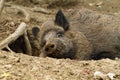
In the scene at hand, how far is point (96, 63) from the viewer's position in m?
5.55

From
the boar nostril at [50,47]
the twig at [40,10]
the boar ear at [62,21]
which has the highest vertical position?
the boar ear at [62,21]

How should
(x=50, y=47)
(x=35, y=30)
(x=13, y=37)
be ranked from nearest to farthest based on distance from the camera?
(x=50, y=47) → (x=13, y=37) → (x=35, y=30)

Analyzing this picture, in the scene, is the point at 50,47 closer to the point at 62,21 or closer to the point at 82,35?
the point at 62,21

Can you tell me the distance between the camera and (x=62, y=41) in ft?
23.5

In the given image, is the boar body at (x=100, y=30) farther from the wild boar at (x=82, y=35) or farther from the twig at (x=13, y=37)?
the twig at (x=13, y=37)

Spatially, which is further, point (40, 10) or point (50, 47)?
point (40, 10)

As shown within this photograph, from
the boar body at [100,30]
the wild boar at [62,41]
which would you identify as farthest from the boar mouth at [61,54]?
the boar body at [100,30]

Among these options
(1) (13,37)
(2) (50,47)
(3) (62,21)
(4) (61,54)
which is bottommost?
(4) (61,54)

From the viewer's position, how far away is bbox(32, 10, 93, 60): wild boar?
7.04 m

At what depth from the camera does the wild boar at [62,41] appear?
277 inches

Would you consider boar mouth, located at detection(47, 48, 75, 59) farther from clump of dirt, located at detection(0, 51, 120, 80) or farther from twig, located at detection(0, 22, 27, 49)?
clump of dirt, located at detection(0, 51, 120, 80)

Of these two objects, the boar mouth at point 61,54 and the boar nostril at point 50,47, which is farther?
the boar mouth at point 61,54

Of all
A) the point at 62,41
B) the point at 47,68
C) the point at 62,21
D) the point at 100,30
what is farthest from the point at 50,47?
the point at 47,68

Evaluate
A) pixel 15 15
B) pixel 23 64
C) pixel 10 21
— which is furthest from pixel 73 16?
pixel 23 64
